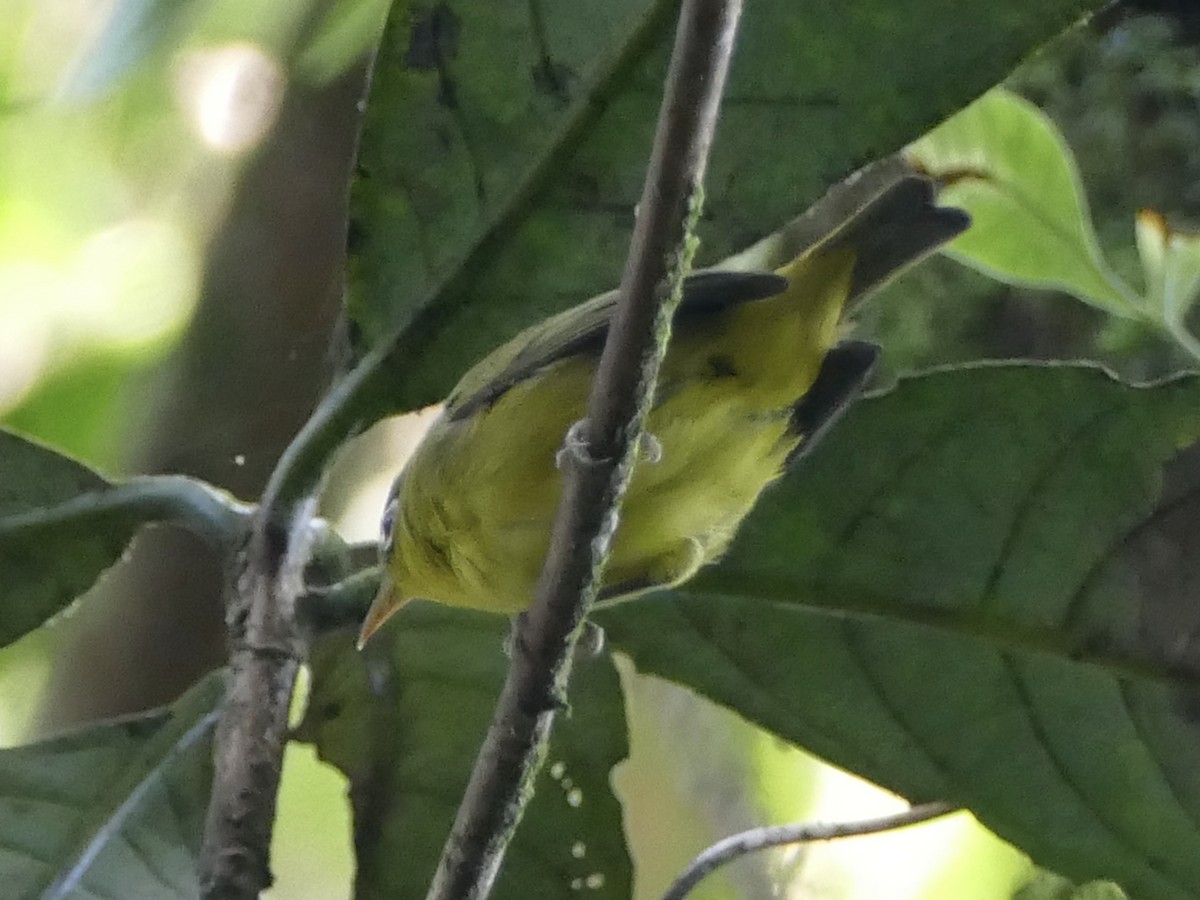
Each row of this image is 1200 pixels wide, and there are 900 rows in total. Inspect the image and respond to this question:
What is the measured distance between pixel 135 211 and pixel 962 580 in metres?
0.86

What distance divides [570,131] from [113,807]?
47cm

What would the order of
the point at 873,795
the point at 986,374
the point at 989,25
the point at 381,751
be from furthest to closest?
the point at 873,795
the point at 381,751
the point at 986,374
the point at 989,25

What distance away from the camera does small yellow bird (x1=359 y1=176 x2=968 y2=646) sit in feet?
2.18

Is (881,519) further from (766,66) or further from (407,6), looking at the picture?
(407,6)

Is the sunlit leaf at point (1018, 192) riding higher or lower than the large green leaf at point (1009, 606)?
higher

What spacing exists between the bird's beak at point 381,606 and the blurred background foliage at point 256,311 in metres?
0.33

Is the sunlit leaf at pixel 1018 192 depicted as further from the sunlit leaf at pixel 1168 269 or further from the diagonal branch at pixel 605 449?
the diagonal branch at pixel 605 449

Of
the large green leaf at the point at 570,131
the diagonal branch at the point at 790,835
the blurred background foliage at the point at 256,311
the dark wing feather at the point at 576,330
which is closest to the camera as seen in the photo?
the large green leaf at the point at 570,131

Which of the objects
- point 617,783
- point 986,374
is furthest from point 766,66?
point 617,783

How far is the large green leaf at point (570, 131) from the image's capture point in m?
0.51

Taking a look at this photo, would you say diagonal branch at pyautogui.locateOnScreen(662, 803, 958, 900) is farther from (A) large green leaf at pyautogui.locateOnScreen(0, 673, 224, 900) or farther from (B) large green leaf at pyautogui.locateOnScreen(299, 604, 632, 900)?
(A) large green leaf at pyautogui.locateOnScreen(0, 673, 224, 900)

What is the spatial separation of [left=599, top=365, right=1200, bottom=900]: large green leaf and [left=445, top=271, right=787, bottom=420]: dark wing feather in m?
0.10

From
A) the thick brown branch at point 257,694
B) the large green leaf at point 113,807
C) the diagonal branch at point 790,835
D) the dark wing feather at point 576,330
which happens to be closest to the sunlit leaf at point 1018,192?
the dark wing feather at point 576,330

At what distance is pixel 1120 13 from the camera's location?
112cm
